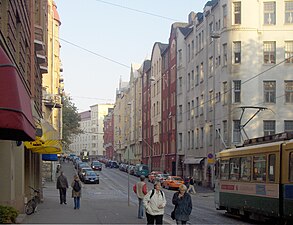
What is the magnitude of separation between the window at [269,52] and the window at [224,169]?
2441cm

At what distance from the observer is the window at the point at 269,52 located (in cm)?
4728

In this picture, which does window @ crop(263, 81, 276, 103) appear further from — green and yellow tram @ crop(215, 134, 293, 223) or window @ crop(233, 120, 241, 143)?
green and yellow tram @ crop(215, 134, 293, 223)

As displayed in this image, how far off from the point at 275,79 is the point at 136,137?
61859mm

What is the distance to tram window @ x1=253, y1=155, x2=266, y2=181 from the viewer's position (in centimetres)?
1898

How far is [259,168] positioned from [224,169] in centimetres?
490

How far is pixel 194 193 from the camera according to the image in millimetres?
45906

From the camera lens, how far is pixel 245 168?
69.3ft

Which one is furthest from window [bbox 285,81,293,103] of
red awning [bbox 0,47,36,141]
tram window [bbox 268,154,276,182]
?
red awning [bbox 0,47,36,141]

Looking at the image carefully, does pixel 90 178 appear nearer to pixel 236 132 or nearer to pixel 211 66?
pixel 211 66

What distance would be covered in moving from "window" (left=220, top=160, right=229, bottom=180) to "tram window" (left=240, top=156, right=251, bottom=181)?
213cm

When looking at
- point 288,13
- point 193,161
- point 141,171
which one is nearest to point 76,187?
point 288,13

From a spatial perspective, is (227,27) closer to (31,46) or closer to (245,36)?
(245,36)

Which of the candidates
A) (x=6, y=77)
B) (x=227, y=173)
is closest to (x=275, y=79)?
(x=227, y=173)

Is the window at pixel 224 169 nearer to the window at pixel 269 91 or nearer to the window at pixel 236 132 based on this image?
the window at pixel 236 132
